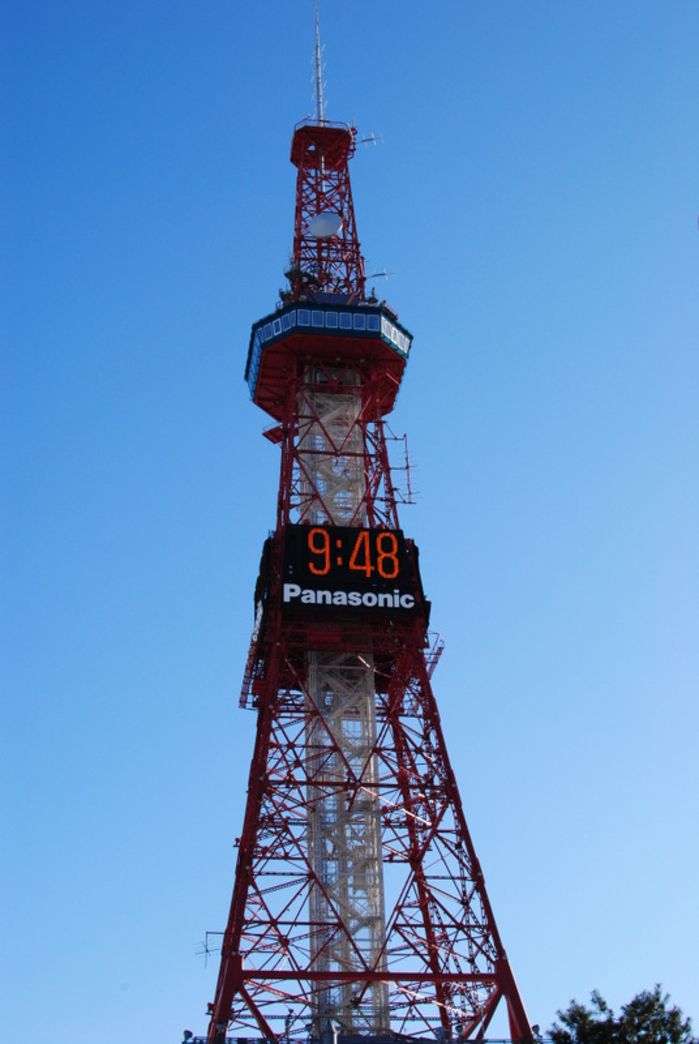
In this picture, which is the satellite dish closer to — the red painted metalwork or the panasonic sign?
the red painted metalwork

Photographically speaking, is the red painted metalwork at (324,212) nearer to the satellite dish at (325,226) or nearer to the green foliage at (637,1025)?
the satellite dish at (325,226)

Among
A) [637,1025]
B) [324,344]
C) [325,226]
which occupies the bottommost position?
[637,1025]

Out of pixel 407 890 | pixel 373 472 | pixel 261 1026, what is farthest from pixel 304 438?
pixel 261 1026

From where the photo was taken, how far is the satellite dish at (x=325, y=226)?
283ft

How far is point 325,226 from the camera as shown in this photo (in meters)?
86.2

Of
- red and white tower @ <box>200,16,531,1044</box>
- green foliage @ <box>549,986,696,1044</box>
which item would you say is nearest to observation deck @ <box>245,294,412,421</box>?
red and white tower @ <box>200,16,531,1044</box>

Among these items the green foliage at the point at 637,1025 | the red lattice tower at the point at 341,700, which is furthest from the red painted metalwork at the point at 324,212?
the green foliage at the point at 637,1025

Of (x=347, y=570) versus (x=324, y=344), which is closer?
(x=347, y=570)

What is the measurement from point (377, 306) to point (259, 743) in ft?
77.7

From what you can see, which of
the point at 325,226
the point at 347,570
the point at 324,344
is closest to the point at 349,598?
the point at 347,570

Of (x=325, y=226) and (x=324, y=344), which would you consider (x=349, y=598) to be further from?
(x=325, y=226)

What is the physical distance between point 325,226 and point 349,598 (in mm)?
23622

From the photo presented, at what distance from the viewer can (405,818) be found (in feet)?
234

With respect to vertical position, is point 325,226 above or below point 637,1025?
above
